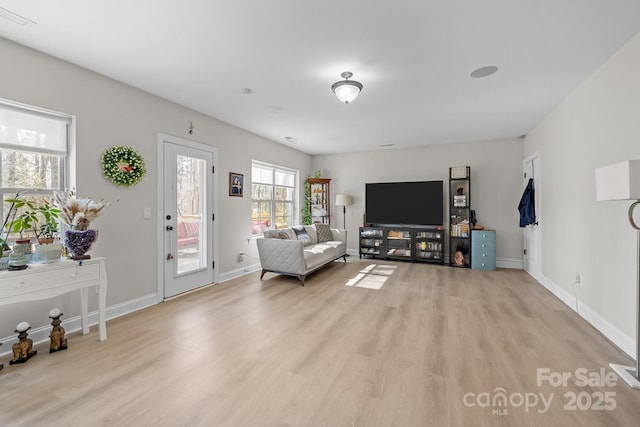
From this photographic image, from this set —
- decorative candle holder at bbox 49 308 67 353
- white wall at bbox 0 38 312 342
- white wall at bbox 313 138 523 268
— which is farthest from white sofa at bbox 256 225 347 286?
decorative candle holder at bbox 49 308 67 353

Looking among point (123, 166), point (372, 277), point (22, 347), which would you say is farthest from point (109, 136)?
point (372, 277)

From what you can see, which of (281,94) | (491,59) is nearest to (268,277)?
(281,94)

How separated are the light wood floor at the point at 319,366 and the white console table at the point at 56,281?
0.39 m

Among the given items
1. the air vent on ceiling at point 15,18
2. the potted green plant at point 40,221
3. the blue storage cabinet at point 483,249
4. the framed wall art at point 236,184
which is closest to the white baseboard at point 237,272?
the framed wall art at point 236,184

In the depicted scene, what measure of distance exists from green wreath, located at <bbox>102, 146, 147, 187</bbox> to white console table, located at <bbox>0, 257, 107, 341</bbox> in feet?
3.31

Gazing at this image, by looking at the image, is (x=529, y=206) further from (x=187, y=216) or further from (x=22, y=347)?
(x=22, y=347)

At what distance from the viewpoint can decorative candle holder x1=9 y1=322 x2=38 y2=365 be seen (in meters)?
2.18

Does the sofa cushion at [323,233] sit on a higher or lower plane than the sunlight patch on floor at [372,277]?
higher

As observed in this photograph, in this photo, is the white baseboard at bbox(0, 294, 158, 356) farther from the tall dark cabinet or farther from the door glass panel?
the tall dark cabinet

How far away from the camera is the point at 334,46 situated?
241 cm

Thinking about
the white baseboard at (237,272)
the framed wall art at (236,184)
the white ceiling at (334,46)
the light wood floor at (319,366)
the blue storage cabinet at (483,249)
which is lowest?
the light wood floor at (319,366)

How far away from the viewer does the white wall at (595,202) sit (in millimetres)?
2340

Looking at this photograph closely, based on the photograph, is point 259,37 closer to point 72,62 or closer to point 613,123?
point 72,62

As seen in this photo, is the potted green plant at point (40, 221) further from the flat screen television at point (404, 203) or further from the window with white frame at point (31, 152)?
the flat screen television at point (404, 203)
